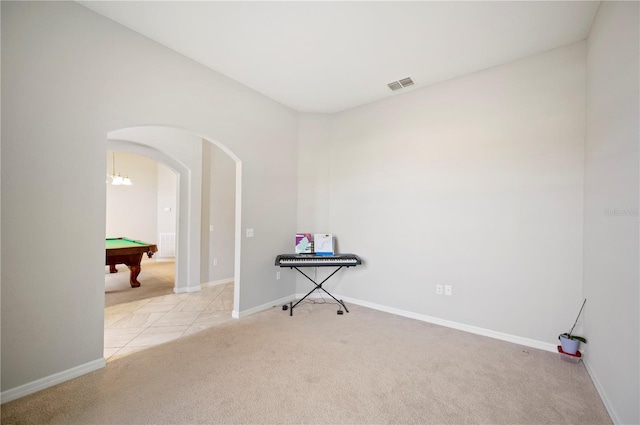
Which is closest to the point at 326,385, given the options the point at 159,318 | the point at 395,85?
the point at 159,318

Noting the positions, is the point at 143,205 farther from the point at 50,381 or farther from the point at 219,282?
the point at 50,381

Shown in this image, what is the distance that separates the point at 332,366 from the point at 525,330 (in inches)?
79.3

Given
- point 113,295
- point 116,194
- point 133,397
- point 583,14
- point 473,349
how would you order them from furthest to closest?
1. point 116,194
2. point 113,295
3. point 473,349
4. point 583,14
5. point 133,397

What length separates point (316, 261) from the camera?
11.4 feet

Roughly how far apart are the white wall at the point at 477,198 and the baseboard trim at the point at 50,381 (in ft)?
9.45

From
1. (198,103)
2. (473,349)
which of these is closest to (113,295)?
(198,103)

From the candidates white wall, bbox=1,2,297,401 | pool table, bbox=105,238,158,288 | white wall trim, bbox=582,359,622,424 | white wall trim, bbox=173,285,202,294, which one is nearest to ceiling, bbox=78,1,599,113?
→ white wall, bbox=1,2,297,401

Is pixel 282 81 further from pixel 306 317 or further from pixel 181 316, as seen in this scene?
pixel 181 316

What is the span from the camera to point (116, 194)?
7.31m

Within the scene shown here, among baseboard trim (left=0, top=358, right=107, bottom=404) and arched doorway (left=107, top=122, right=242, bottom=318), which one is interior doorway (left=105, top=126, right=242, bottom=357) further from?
baseboard trim (left=0, top=358, right=107, bottom=404)

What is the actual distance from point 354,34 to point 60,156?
262cm

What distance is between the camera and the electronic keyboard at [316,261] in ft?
11.1

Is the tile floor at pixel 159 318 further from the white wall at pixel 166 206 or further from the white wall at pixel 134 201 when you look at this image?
the white wall at pixel 134 201

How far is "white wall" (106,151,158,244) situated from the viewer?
7.25m
